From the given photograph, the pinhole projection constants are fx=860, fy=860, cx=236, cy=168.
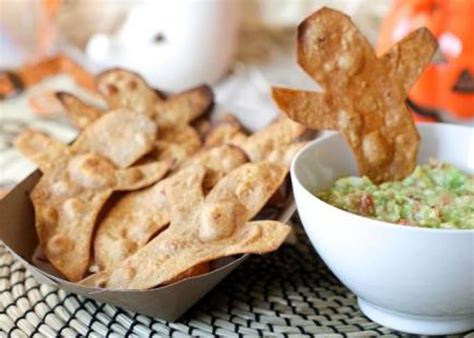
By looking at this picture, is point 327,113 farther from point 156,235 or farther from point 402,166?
point 156,235

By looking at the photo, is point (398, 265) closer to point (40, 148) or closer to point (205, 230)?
point (205, 230)

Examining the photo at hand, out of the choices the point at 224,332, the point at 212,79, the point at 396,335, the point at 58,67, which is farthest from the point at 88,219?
the point at 58,67

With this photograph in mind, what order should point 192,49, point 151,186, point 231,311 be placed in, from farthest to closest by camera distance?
1. point 192,49
2. point 151,186
3. point 231,311

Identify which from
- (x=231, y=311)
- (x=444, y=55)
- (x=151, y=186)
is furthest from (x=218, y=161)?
(x=444, y=55)

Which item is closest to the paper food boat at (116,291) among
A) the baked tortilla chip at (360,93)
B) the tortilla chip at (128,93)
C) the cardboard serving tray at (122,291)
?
the cardboard serving tray at (122,291)

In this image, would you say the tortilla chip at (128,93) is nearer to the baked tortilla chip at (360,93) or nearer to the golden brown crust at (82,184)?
the golden brown crust at (82,184)

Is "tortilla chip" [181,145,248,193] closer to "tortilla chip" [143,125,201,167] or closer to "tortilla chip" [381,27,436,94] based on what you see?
"tortilla chip" [143,125,201,167]

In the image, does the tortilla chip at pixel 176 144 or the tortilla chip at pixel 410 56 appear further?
the tortilla chip at pixel 176 144
